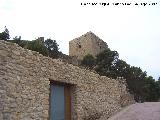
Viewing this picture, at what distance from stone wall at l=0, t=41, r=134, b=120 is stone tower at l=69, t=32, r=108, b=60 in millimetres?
17981

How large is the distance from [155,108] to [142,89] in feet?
39.1

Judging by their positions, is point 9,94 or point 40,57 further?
point 40,57

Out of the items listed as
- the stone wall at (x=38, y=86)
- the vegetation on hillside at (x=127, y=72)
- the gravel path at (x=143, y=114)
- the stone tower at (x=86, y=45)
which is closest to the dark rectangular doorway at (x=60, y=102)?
the stone wall at (x=38, y=86)

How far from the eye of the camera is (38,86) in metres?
10.4

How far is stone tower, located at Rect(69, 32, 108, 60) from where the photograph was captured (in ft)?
107

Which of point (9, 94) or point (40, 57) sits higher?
point (40, 57)

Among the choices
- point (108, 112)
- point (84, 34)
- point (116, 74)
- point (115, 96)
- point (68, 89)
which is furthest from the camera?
point (84, 34)

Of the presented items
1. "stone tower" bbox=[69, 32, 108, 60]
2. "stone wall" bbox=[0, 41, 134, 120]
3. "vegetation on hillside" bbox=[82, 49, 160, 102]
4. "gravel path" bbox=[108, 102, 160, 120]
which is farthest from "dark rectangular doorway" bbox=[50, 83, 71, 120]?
"stone tower" bbox=[69, 32, 108, 60]

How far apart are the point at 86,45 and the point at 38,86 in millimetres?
22921

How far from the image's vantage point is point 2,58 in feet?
29.8

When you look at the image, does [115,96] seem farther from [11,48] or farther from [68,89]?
[11,48]

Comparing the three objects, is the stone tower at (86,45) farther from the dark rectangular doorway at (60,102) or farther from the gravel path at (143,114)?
the dark rectangular doorway at (60,102)

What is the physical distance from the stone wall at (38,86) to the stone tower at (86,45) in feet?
59.0

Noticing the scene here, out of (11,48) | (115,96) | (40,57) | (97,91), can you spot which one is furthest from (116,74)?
(11,48)
